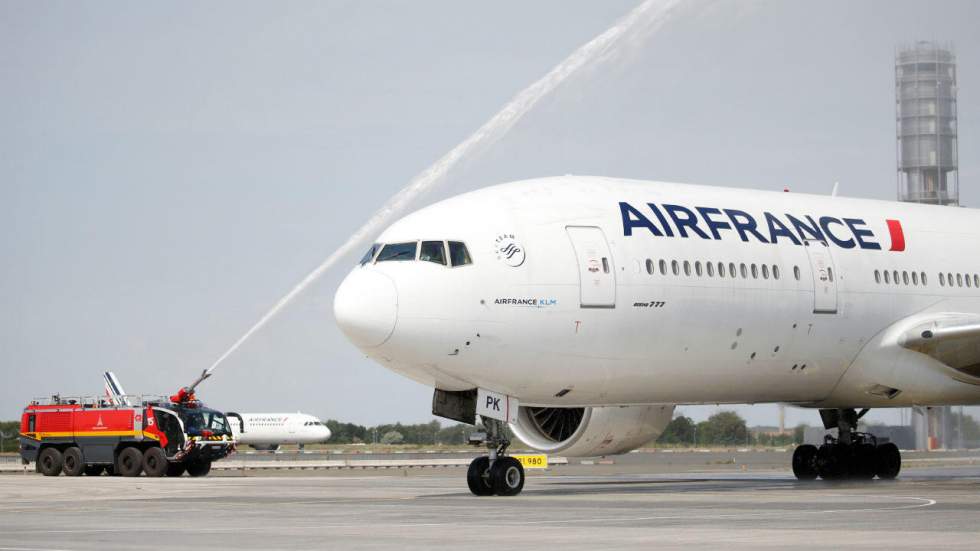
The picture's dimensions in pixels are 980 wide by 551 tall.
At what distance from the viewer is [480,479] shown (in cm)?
2120

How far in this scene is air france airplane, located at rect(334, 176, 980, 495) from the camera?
818 inches

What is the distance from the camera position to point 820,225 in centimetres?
2539

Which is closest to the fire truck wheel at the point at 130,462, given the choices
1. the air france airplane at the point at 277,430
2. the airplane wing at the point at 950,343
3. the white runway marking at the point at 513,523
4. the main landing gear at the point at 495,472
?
the main landing gear at the point at 495,472

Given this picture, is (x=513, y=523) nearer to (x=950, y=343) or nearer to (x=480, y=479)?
(x=480, y=479)

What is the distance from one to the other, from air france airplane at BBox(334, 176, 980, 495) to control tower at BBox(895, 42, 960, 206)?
2740 inches

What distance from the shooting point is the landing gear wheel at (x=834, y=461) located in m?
28.0

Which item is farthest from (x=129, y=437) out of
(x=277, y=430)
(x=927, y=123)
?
(x=927, y=123)

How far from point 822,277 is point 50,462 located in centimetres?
2281

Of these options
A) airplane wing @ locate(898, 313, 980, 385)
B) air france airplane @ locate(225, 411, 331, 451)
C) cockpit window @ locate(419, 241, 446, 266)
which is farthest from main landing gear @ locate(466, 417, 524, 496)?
air france airplane @ locate(225, 411, 331, 451)

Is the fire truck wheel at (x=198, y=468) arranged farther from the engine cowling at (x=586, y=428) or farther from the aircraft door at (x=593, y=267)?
the aircraft door at (x=593, y=267)

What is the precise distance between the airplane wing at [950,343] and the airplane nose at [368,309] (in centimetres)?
984

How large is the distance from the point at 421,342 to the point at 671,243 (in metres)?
4.60

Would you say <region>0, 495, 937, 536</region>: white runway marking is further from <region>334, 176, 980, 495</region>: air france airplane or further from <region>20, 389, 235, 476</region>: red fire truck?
<region>20, 389, 235, 476</region>: red fire truck

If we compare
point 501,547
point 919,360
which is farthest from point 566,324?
point 501,547
